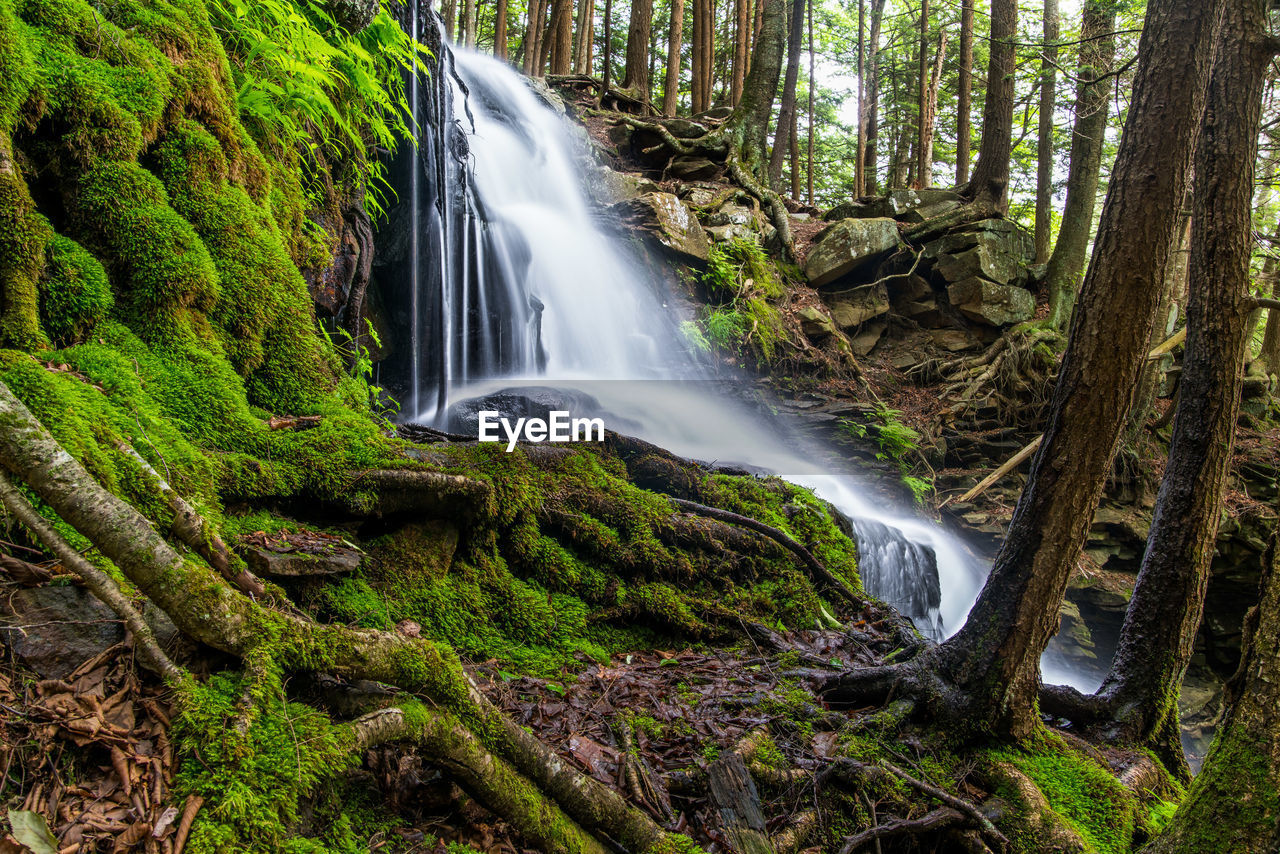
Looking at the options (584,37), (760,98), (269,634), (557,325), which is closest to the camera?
(269,634)

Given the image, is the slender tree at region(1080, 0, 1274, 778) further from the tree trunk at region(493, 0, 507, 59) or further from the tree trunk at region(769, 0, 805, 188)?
the tree trunk at region(493, 0, 507, 59)

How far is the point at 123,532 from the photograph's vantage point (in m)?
1.65

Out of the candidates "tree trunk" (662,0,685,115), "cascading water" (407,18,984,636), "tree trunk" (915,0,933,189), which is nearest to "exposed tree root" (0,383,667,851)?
"cascading water" (407,18,984,636)

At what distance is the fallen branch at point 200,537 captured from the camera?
6.61ft

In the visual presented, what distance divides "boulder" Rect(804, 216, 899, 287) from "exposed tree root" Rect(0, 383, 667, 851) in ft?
42.8

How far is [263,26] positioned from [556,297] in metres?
7.06

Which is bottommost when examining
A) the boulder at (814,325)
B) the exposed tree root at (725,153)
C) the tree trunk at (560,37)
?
the boulder at (814,325)

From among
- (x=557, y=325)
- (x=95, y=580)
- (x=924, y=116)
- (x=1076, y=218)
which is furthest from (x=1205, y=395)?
(x=924, y=116)

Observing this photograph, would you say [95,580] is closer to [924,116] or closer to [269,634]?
[269,634]

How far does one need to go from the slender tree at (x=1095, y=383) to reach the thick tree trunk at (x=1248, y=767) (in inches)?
34.8

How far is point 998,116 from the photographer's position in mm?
13492

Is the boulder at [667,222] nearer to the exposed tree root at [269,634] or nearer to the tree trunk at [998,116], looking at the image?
the tree trunk at [998,116]

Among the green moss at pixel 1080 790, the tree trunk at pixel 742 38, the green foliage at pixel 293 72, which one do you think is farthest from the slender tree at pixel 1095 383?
the tree trunk at pixel 742 38

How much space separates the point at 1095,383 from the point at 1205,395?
56.1 inches
